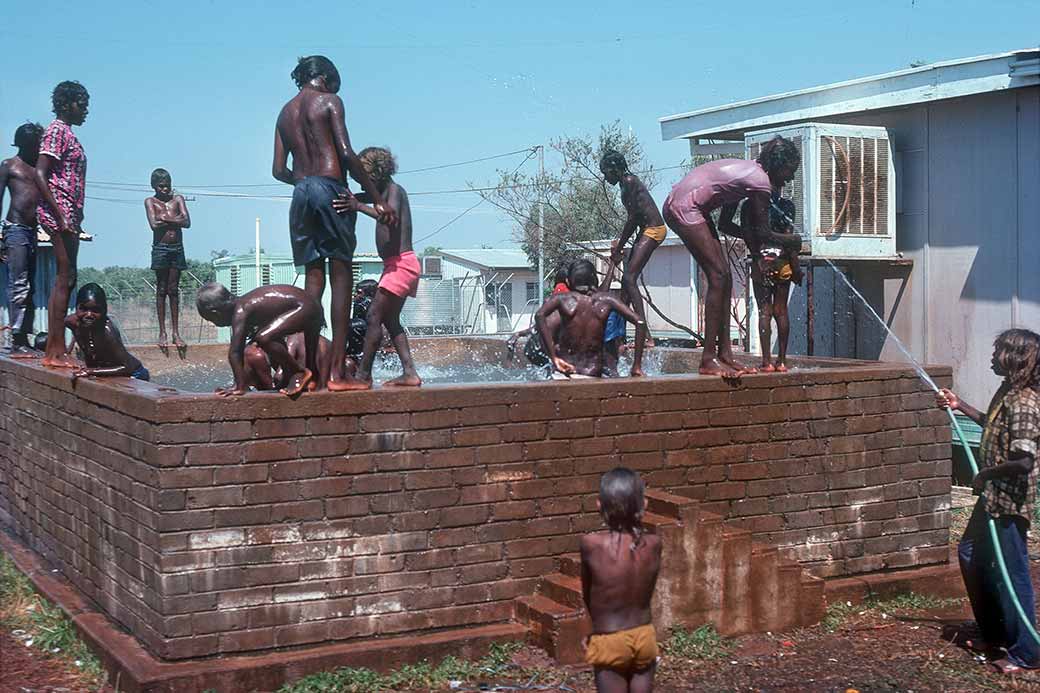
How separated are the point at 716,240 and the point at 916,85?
5026mm

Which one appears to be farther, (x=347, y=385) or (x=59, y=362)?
(x=59, y=362)

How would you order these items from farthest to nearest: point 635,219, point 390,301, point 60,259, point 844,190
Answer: point 844,190 → point 635,219 → point 60,259 → point 390,301

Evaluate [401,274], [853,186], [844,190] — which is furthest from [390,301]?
[853,186]

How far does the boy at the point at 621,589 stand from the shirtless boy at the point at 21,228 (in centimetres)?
609

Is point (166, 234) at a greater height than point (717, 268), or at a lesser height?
greater

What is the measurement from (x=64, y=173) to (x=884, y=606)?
251 inches

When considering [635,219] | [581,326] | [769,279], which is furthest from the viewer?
[635,219]

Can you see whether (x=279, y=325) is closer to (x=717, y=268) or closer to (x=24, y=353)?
(x=717, y=268)

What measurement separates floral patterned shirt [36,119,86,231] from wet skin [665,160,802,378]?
4.23 meters

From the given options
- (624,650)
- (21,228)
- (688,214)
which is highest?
(21,228)

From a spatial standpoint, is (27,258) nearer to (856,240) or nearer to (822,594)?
(822,594)

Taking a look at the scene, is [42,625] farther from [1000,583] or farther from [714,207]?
[1000,583]

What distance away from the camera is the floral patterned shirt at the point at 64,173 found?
8227mm

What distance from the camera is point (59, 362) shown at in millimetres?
7852
